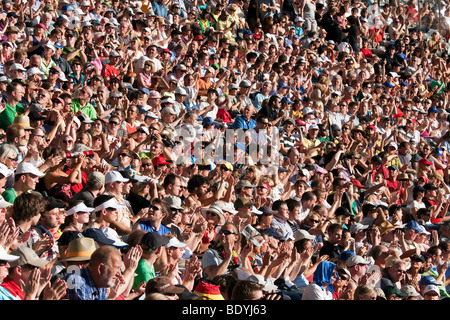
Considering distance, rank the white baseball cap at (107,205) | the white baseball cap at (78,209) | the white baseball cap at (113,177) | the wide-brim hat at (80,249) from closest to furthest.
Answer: the wide-brim hat at (80,249), the white baseball cap at (78,209), the white baseball cap at (107,205), the white baseball cap at (113,177)

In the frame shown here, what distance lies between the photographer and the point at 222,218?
304 inches

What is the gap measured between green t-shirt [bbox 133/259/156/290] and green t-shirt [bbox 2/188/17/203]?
4.83 feet

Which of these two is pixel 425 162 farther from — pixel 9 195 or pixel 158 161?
pixel 9 195

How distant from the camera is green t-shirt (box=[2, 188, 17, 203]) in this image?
6.75 meters

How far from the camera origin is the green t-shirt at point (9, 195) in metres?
6.75

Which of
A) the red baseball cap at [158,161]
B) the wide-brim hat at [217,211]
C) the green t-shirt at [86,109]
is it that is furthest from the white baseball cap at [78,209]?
the green t-shirt at [86,109]

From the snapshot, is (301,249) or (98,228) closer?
(98,228)

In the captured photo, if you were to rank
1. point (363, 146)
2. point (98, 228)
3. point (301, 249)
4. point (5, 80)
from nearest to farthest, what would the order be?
point (98, 228), point (301, 249), point (5, 80), point (363, 146)

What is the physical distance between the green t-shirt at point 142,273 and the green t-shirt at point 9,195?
147 centimetres

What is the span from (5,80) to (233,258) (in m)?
3.86

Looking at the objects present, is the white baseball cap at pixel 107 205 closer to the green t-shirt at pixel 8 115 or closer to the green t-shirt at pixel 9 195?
the green t-shirt at pixel 9 195

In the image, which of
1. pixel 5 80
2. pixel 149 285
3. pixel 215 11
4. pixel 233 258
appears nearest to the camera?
pixel 149 285
